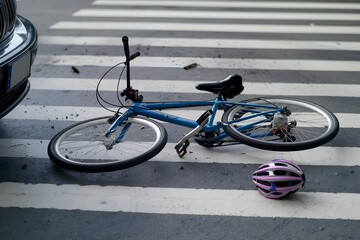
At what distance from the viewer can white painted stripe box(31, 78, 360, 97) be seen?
5.74 m

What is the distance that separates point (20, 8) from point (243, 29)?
4551 millimetres

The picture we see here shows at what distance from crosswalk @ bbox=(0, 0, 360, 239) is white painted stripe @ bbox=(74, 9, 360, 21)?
0.02 metres

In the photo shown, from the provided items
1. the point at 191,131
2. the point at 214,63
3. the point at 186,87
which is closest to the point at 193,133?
the point at 191,131

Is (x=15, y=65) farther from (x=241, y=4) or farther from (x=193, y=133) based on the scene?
(x=241, y=4)

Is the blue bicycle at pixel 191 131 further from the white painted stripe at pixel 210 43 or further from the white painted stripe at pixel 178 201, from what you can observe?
the white painted stripe at pixel 210 43

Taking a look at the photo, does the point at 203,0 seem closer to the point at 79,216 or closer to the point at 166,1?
the point at 166,1

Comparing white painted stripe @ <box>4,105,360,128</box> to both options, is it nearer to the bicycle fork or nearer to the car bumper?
the car bumper

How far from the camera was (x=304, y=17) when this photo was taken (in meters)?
9.10

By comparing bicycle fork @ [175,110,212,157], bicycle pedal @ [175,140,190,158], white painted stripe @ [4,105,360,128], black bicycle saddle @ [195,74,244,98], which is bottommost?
white painted stripe @ [4,105,360,128]

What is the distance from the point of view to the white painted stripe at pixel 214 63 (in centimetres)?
657

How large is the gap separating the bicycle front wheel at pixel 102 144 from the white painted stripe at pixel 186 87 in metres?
1.45

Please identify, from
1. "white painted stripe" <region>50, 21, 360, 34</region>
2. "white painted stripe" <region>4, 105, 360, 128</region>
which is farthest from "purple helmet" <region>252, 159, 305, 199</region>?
"white painted stripe" <region>50, 21, 360, 34</region>

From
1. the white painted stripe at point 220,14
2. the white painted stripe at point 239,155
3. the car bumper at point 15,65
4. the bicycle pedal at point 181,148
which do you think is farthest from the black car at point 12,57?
the white painted stripe at point 220,14

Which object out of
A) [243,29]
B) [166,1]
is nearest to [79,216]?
[243,29]
